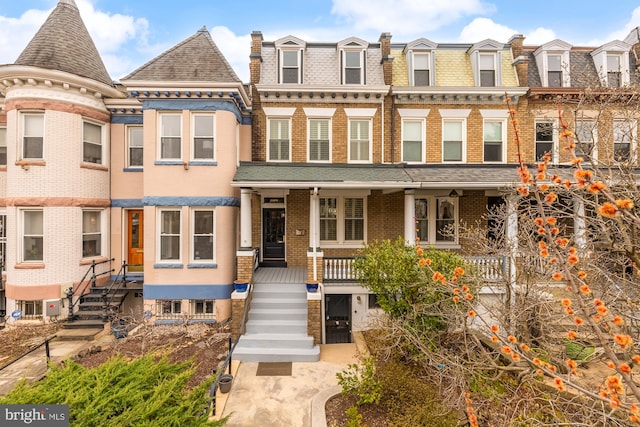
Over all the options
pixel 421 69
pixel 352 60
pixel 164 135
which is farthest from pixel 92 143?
pixel 421 69

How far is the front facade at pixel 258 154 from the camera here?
10.2 meters

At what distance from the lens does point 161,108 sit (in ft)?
33.6

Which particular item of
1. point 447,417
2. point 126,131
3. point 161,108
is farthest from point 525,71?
point 126,131

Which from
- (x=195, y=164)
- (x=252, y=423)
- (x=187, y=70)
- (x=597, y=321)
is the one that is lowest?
(x=252, y=423)

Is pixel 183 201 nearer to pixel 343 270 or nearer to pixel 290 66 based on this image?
pixel 343 270

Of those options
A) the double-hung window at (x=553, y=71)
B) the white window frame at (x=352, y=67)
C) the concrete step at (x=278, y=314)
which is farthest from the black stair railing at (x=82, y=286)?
the double-hung window at (x=553, y=71)

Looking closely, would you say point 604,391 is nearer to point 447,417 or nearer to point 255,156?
point 447,417

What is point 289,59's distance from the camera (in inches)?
478

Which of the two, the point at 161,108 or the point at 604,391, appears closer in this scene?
the point at 604,391

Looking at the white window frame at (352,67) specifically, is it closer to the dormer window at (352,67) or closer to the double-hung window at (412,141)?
the dormer window at (352,67)

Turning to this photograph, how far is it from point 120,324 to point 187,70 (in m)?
8.87

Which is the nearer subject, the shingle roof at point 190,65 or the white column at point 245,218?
the white column at point 245,218

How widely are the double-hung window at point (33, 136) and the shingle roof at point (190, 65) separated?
3.56 m

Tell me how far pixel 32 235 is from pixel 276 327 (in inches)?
363
